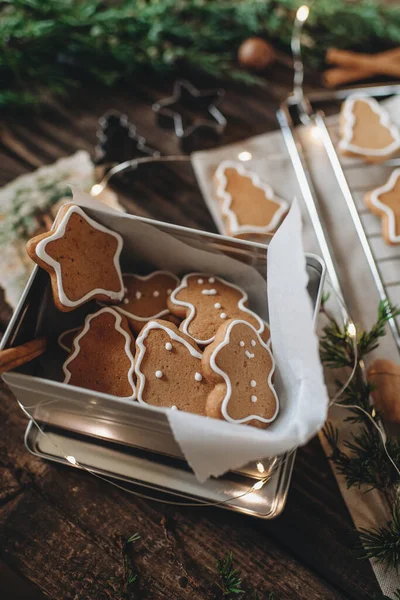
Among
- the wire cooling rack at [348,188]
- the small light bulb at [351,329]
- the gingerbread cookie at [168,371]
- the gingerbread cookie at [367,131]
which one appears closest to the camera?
the gingerbread cookie at [168,371]

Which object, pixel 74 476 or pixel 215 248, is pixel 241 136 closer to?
pixel 215 248

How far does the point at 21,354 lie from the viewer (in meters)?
0.56

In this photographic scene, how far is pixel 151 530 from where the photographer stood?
67 cm

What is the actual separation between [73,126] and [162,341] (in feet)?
1.91

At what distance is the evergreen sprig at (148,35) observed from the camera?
0.97 metres

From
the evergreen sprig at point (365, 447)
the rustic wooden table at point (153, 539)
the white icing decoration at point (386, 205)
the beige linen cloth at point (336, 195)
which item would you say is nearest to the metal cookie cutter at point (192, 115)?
the beige linen cloth at point (336, 195)

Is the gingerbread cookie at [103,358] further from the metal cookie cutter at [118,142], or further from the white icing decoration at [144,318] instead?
the metal cookie cutter at [118,142]

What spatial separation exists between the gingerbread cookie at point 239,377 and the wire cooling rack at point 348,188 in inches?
10.7

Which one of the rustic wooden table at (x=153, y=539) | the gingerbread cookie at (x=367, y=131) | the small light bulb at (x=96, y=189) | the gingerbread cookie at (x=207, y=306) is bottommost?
the rustic wooden table at (x=153, y=539)

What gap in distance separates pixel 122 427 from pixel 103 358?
3.6 inches

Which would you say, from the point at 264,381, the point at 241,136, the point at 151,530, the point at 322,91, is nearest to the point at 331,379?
the point at 264,381

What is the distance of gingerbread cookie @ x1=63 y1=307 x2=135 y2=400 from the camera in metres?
0.60

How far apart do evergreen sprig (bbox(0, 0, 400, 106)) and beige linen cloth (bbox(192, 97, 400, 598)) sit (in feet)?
0.61

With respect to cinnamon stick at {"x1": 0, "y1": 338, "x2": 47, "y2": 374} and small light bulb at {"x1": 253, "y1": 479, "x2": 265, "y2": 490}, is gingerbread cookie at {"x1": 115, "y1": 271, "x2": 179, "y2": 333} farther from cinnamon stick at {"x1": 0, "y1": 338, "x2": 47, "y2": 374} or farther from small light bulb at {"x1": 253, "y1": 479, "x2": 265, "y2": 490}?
small light bulb at {"x1": 253, "y1": 479, "x2": 265, "y2": 490}
